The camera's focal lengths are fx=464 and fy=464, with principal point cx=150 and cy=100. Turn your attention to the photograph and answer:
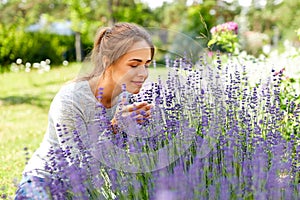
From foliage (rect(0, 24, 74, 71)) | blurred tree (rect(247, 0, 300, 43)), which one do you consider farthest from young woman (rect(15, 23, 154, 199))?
blurred tree (rect(247, 0, 300, 43))

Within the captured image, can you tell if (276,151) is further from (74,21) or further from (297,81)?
(74,21)

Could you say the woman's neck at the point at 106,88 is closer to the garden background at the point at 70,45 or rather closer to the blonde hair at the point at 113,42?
the blonde hair at the point at 113,42

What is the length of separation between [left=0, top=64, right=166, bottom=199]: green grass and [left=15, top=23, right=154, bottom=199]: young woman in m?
0.20

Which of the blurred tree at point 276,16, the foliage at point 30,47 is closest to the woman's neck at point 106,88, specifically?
the foliage at point 30,47

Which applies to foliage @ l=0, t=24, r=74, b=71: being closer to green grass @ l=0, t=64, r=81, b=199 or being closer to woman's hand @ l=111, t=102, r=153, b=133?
green grass @ l=0, t=64, r=81, b=199

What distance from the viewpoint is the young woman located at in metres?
2.38

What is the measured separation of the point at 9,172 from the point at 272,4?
1775 centimetres

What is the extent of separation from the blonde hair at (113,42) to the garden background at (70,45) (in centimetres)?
22

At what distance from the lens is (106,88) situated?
2574 mm

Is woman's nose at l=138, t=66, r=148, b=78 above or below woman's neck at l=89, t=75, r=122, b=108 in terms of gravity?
above

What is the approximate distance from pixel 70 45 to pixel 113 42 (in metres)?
17.3

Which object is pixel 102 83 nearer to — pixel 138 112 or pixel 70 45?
pixel 138 112

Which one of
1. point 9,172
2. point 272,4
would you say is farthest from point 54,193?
point 272,4

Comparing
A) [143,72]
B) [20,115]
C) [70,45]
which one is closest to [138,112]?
[143,72]
